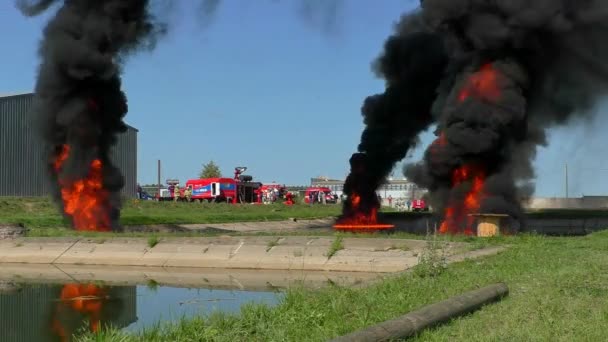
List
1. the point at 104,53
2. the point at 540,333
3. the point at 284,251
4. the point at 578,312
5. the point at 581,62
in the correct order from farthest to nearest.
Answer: the point at 581,62 → the point at 104,53 → the point at 284,251 → the point at 578,312 → the point at 540,333

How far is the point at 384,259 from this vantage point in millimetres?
20953

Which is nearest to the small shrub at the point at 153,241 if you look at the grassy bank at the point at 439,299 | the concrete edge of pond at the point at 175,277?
the concrete edge of pond at the point at 175,277

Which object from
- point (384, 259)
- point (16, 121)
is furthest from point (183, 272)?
point (16, 121)

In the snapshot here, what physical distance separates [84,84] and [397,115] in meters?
16.7

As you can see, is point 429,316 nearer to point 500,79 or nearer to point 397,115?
point 500,79

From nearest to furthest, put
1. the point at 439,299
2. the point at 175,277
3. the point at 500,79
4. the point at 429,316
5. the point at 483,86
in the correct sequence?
the point at 429,316, the point at 439,299, the point at 175,277, the point at 500,79, the point at 483,86

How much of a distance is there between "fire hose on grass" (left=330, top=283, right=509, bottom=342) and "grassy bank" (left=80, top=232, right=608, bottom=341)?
13cm

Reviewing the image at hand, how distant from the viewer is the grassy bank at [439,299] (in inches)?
343

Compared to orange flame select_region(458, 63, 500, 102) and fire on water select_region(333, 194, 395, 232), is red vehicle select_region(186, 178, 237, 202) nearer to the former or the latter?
fire on water select_region(333, 194, 395, 232)

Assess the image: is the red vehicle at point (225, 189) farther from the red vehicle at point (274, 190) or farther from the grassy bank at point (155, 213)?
the grassy bank at point (155, 213)

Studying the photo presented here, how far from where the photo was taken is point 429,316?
30.5ft

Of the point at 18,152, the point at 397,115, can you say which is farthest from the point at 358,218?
the point at 18,152

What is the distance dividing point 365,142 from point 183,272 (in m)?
19.8

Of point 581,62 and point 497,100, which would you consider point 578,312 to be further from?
point 581,62
